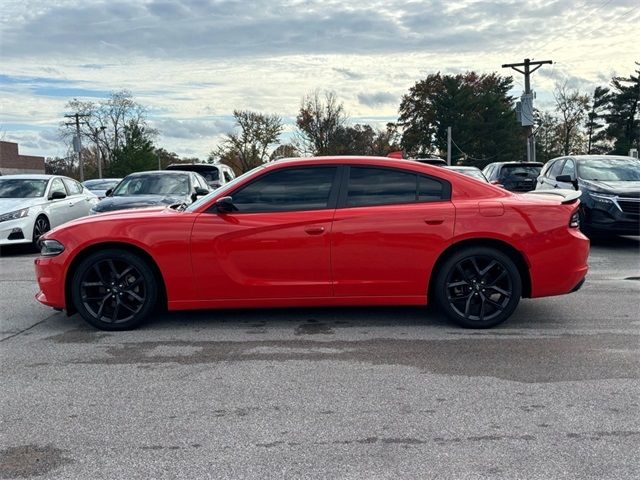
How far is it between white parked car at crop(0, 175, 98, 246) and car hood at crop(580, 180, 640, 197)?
33.8 ft

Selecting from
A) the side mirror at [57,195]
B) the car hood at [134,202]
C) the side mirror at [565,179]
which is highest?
the side mirror at [565,179]

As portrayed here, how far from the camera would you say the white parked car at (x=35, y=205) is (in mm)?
10797

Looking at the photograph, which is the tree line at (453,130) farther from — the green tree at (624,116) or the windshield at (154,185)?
the windshield at (154,185)

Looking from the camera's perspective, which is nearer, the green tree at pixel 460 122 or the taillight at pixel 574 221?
the taillight at pixel 574 221

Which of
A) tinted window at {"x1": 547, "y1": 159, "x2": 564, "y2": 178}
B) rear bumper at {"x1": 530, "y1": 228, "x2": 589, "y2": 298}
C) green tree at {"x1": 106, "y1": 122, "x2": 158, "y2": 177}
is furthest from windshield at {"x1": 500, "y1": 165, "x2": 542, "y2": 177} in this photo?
green tree at {"x1": 106, "y1": 122, "x2": 158, "y2": 177}

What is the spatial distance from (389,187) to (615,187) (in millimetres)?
6626

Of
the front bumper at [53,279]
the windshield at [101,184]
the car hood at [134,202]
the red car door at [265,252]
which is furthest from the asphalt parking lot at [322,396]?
the windshield at [101,184]

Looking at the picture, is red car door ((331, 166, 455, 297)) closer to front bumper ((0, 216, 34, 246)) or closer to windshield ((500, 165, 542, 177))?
front bumper ((0, 216, 34, 246))

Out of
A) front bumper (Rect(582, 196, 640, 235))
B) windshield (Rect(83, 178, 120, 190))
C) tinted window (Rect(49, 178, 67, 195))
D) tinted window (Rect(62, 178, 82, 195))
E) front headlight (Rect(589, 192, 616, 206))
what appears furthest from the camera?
windshield (Rect(83, 178, 120, 190))

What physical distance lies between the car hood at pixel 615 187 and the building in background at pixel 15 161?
64118 millimetres

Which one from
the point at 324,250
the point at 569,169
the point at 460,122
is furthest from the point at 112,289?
the point at 460,122

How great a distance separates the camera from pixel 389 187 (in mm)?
5438

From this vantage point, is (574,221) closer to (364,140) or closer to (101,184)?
(101,184)

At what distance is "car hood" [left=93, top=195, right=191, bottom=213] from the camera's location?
10.8 metres
